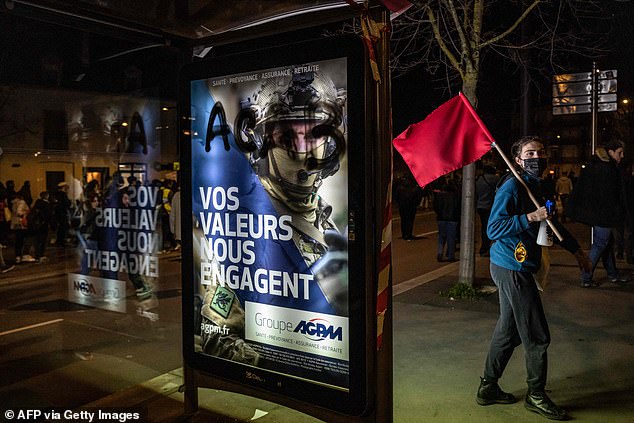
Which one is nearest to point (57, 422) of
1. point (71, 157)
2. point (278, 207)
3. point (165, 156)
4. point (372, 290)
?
point (278, 207)

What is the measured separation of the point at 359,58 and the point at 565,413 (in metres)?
2.98

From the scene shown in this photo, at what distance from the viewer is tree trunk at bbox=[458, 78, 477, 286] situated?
876cm

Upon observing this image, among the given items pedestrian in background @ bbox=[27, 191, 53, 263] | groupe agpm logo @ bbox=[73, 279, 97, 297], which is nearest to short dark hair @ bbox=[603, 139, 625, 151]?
groupe agpm logo @ bbox=[73, 279, 97, 297]

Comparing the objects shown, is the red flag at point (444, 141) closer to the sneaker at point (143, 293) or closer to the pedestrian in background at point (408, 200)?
the sneaker at point (143, 293)

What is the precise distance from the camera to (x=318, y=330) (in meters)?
3.59

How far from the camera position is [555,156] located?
226 ft

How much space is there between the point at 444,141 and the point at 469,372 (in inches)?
96.8

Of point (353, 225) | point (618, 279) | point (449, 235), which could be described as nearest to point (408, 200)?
point (449, 235)

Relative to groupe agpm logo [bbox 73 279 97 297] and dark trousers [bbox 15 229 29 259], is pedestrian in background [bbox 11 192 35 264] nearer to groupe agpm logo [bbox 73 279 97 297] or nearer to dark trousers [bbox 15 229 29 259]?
dark trousers [bbox 15 229 29 259]

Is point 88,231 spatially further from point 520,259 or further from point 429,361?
point 520,259

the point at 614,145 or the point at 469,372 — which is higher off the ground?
the point at 614,145

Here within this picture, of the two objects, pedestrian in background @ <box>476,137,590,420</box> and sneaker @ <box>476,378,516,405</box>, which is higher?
pedestrian in background @ <box>476,137,590,420</box>

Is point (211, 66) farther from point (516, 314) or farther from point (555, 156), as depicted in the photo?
point (555, 156)

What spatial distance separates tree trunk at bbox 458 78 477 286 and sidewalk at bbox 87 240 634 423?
713 millimetres
